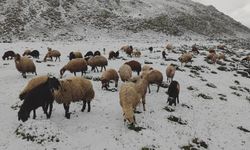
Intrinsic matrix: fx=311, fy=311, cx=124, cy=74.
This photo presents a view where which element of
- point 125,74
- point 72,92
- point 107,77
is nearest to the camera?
point 72,92

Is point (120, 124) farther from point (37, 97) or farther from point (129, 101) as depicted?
point (37, 97)

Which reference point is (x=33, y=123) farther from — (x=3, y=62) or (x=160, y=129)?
(x=3, y=62)

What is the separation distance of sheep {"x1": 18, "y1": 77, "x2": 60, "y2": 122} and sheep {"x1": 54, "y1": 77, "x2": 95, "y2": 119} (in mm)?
370

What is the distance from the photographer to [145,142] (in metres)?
15.7

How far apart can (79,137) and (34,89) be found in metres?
3.30

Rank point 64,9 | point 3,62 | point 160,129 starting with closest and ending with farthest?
point 160,129
point 3,62
point 64,9

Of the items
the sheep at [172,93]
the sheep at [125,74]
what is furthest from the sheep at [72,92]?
the sheep at [125,74]

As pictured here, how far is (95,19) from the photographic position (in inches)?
3314

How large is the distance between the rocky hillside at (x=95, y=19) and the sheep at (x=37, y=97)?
51401 millimetres

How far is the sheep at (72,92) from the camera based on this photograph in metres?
16.3

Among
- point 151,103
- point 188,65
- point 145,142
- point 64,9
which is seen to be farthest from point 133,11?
point 145,142

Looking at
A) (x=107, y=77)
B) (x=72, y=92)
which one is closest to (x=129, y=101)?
(x=72, y=92)

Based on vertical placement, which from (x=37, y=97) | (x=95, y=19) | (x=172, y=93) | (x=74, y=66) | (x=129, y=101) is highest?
(x=95, y=19)

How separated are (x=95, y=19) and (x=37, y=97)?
70.6 meters
